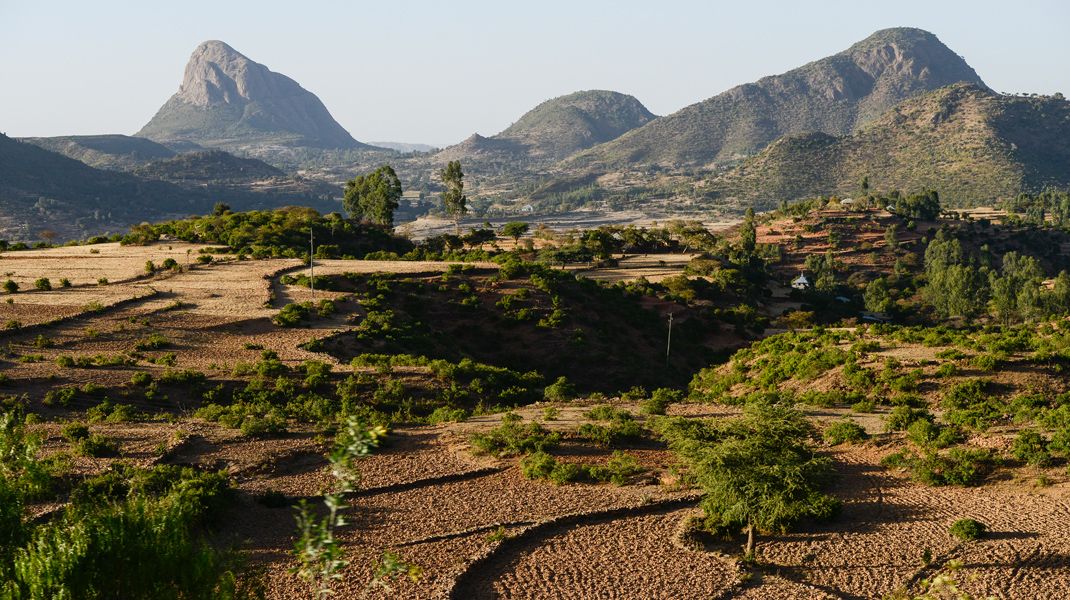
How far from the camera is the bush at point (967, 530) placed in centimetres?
2300

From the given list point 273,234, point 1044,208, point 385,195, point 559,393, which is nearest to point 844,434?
point 559,393

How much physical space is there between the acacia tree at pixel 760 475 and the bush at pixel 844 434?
6.95 metres

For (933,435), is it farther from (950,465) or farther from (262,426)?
(262,426)

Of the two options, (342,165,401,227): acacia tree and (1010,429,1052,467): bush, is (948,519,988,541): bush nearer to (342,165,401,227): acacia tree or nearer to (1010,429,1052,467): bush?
(1010,429,1052,467): bush

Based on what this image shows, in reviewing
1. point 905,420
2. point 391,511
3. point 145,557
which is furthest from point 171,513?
point 905,420

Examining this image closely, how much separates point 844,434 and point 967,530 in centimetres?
809

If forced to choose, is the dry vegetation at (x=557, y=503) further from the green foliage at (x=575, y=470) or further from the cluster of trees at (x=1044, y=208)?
the cluster of trees at (x=1044, y=208)

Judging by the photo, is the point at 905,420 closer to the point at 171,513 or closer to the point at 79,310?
the point at 171,513

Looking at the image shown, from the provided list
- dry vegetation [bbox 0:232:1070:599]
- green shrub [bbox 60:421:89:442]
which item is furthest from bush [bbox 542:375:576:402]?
green shrub [bbox 60:421:89:442]

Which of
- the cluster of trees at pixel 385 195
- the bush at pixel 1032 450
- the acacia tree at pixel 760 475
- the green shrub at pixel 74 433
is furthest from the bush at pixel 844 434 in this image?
the cluster of trees at pixel 385 195

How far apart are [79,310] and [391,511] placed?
31.1 metres

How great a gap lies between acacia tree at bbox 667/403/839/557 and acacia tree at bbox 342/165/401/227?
74606 mm

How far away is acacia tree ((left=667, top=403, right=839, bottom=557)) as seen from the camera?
73.6 feet

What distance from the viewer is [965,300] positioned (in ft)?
258
